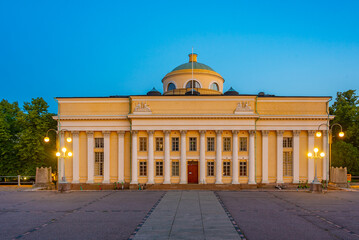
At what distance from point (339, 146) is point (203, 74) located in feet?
74.8

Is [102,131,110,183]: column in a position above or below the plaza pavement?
above

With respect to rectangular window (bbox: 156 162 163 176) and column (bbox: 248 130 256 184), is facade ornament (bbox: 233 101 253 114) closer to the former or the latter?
column (bbox: 248 130 256 184)

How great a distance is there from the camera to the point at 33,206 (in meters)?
21.9


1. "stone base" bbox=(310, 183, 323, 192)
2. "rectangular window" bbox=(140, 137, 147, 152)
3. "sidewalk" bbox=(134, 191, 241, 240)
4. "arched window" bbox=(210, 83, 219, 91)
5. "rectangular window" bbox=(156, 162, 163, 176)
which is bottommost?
"stone base" bbox=(310, 183, 323, 192)

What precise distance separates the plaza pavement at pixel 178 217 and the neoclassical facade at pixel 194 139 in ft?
30.7

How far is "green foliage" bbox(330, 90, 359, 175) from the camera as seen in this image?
130 ft

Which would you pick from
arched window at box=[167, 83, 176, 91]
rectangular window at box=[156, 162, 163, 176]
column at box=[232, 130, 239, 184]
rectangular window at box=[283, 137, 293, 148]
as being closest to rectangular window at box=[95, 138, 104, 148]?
rectangular window at box=[156, 162, 163, 176]

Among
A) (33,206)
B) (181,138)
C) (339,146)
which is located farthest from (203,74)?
(33,206)

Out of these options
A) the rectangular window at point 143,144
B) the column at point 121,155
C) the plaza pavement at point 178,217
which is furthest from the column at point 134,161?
the plaza pavement at point 178,217

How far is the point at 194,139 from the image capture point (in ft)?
117

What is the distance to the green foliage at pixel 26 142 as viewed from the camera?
39.0 meters

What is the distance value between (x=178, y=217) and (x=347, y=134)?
35.1m

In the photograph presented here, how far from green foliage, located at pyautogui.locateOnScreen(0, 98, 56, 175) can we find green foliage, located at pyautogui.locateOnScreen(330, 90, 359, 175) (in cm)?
4182

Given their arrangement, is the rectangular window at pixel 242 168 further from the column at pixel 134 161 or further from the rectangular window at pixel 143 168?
the column at pixel 134 161
